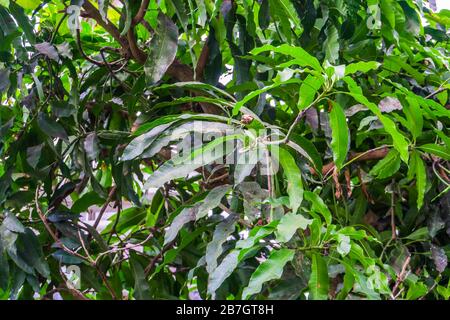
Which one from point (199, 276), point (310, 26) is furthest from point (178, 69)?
point (199, 276)

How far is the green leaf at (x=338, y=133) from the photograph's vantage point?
0.68m

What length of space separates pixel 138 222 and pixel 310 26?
57 centimetres

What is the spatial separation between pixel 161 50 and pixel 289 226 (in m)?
0.34

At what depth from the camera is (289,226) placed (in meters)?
0.60

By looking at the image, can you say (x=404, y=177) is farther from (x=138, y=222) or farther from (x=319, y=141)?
(x=138, y=222)

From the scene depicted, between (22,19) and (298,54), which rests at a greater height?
(22,19)

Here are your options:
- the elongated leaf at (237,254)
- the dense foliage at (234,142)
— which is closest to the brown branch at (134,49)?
the dense foliage at (234,142)

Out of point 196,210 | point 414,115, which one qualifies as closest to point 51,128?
point 196,210

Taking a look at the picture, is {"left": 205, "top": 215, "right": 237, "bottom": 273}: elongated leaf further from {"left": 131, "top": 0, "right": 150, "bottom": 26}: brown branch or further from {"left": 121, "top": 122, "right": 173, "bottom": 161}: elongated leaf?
{"left": 131, "top": 0, "right": 150, "bottom": 26}: brown branch

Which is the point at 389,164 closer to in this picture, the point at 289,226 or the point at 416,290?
the point at 416,290

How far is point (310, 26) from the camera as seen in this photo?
2.74 ft

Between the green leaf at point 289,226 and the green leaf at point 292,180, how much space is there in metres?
0.04

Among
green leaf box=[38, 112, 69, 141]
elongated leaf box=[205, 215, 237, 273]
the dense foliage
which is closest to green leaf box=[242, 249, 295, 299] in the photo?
Result: the dense foliage

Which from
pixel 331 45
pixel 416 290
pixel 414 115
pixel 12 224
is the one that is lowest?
pixel 416 290
